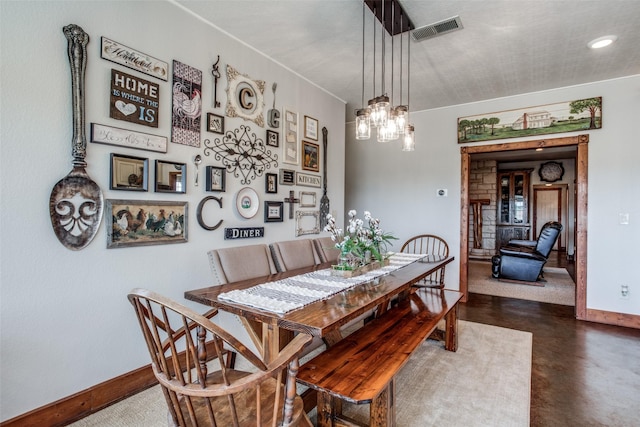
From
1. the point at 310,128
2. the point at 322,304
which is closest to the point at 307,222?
the point at 310,128

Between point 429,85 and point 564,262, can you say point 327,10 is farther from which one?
point 564,262

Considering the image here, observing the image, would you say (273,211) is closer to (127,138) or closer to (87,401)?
(127,138)

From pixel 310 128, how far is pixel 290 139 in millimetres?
406

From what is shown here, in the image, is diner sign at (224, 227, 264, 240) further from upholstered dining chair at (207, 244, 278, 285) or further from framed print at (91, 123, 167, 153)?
framed print at (91, 123, 167, 153)

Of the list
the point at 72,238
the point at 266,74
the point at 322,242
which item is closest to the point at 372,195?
the point at 322,242

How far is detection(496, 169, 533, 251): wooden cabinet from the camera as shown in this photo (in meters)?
8.76

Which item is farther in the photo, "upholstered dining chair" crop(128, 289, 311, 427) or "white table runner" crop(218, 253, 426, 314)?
"white table runner" crop(218, 253, 426, 314)

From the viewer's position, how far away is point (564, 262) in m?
7.48

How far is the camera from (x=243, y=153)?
2883 mm

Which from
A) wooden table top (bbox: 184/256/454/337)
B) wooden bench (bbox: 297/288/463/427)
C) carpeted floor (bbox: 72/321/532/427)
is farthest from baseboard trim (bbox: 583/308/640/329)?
wooden table top (bbox: 184/256/454/337)

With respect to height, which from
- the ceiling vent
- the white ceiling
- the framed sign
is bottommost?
the framed sign

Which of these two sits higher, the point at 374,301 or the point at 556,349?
the point at 374,301

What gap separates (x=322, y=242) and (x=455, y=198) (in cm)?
226

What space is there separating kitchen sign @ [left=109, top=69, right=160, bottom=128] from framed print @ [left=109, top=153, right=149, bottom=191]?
25 centimetres
